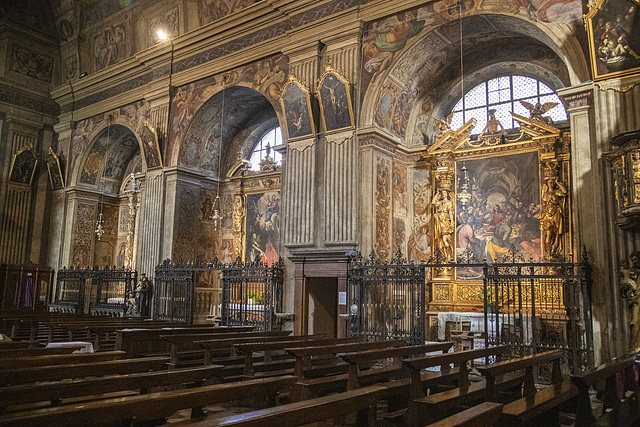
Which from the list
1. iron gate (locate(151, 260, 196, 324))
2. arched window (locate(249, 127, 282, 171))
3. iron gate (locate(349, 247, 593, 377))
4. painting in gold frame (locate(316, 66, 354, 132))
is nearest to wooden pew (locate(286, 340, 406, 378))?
iron gate (locate(349, 247, 593, 377))

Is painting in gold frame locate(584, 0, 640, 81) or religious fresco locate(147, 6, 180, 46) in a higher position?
religious fresco locate(147, 6, 180, 46)

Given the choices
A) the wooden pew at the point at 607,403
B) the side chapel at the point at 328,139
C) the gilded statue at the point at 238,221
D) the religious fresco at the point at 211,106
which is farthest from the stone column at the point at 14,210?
the wooden pew at the point at 607,403

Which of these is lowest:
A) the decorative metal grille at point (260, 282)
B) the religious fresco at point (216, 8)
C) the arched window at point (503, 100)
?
the decorative metal grille at point (260, 282)

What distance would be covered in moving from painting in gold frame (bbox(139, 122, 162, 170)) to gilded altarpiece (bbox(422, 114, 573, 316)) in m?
8.25

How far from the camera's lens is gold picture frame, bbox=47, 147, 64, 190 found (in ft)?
64.1

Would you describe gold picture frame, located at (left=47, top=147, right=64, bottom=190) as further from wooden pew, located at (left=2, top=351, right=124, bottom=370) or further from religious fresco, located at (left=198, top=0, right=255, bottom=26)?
wooden pew, located at (left=2, top=351, right=124, bottom=370)

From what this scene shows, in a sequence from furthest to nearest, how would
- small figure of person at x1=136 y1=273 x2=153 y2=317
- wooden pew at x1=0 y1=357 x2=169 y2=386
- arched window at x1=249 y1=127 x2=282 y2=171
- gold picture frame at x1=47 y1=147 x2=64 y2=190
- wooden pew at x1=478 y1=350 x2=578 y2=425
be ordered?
gold picture frame at x1=47 y1=147 x2=64 y2=190, arched window at x1=249 y1=127 x2=282 y2=171, small figure of person at x1=136 y1=273 x2=153 y2=317, wooden pew at x1=0 y1=357 x2=169 y2=386, wooden pew at x1=478 y1=350 x2=578 y2=425

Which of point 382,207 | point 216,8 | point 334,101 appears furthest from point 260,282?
point 216,8

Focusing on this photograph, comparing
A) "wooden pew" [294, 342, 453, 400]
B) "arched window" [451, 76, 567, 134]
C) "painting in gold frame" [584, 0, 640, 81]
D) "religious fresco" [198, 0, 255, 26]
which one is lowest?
"wooden pew" [294, 342, 453, 400]

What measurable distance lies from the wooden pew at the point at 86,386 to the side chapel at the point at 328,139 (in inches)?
242

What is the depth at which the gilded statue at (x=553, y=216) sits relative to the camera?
36.6 feet

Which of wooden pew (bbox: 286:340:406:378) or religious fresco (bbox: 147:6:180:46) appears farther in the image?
religious fresco (bbox: 147:6:180:46)

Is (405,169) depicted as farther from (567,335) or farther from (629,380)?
(629,380)

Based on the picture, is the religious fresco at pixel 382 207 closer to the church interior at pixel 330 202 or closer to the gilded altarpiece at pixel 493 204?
the church interior at pixel 330 202
